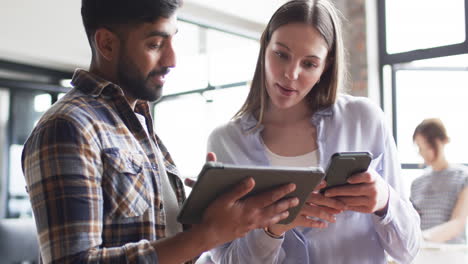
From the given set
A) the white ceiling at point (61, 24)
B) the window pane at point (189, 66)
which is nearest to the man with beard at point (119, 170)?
the white ceiling at point (61, 24)

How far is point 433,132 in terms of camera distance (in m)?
3.17

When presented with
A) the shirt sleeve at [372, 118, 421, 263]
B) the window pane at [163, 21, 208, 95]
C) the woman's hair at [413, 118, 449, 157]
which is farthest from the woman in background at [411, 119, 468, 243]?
the window pane at [163, 21, 208, 95]

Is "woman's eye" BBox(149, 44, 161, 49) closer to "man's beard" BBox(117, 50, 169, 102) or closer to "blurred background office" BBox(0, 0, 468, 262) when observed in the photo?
"man's beard" BBox(117, 50, 169, 102)

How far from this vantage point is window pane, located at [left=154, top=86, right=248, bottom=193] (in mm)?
6324

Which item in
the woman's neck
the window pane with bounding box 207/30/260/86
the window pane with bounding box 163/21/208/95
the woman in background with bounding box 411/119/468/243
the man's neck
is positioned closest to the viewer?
the man's neck

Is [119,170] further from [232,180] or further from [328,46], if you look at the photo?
[328,46]

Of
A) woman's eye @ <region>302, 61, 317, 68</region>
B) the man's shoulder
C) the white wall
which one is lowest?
the man's shoulder

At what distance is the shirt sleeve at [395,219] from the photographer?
125 centimetres

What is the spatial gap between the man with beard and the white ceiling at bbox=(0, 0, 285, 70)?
3.08 meters

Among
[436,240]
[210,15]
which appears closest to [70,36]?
[210,15]

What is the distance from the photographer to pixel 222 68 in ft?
21.3

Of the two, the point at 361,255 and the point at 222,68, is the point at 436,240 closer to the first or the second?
the point at 361,255

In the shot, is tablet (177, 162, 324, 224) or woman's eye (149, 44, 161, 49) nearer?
tablet (177, 162, 324, 224)

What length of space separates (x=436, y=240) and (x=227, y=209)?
2.40 m
